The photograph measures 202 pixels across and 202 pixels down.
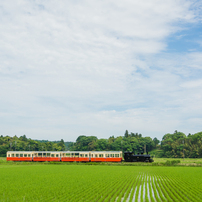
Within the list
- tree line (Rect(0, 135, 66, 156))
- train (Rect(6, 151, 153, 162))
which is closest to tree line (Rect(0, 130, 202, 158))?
tree line (Rect(0, 135, 66, 156))

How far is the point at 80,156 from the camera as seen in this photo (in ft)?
206

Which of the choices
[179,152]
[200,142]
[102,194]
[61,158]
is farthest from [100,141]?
[102,194]

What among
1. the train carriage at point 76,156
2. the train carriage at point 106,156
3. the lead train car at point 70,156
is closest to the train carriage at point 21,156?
the lead train car at point 70,156

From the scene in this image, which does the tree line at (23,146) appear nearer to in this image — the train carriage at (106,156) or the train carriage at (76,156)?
the train carriage at (76,156)

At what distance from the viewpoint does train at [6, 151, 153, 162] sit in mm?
60812

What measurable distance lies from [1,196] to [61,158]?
156ft

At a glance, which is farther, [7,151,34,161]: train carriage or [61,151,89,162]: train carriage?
[7,151,34,161]: train carriage

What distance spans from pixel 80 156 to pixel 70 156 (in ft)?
9.02

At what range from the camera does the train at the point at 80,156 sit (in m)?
60.8

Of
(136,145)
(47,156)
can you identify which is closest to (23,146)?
(136,145)

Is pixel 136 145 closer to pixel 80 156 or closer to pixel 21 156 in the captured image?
pixel 80 156

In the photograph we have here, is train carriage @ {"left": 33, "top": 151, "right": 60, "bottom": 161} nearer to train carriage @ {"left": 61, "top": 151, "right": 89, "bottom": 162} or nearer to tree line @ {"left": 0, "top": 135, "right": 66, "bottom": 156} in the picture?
train carriage @ {"left": 61, "top": 151, "right": 89, "bottom": 162}

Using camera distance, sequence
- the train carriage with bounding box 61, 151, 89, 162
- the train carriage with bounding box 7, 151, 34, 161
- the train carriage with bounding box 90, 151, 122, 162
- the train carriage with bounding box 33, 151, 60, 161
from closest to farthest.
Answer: the train carriage with bounding box 90, 151, 122, 162
the train carriage with bounding box 61, 151, 89, 162
the train carriage with bounding box 33, 151, 60, 161
the train carriage with bounding box 7, 151, 34, 161

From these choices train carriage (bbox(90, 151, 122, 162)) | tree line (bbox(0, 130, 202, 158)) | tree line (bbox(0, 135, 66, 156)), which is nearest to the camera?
train carriage (bbox(90, 151, 122, 162))
